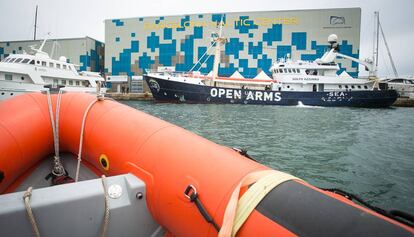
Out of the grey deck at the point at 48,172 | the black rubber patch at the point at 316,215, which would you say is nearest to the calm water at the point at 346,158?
the black rubber patch at the point at 316,215

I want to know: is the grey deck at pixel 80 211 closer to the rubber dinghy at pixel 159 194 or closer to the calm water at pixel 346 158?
the rubber dinghy at pixel 159 194

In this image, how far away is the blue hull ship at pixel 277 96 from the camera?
59.0 ft

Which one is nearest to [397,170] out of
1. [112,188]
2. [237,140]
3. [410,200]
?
[410,200]

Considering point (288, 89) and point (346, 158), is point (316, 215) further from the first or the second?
point (288, 89)

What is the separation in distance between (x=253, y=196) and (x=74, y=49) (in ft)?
115

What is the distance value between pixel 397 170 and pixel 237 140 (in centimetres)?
288

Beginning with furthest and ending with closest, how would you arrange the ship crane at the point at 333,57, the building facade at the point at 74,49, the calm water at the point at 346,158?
1. the building facade at the point at 74,49
2. the ship crane at the point at 333,57
3. the calm water at the point at 346,158

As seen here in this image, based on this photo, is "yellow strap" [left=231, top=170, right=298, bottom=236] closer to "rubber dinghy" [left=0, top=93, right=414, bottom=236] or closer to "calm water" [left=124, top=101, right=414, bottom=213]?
"rubber dinghy" [left=0, top=93, right=414, bottom=236]

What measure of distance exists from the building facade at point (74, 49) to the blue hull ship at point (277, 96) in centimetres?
1728

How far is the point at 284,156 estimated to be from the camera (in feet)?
13.7

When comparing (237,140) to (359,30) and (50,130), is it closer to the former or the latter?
(50,130)

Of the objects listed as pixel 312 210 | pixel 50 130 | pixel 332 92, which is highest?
pixel 332 92

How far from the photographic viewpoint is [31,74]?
13.8m

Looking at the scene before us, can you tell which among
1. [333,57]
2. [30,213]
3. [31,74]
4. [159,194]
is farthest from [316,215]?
[333,57]
